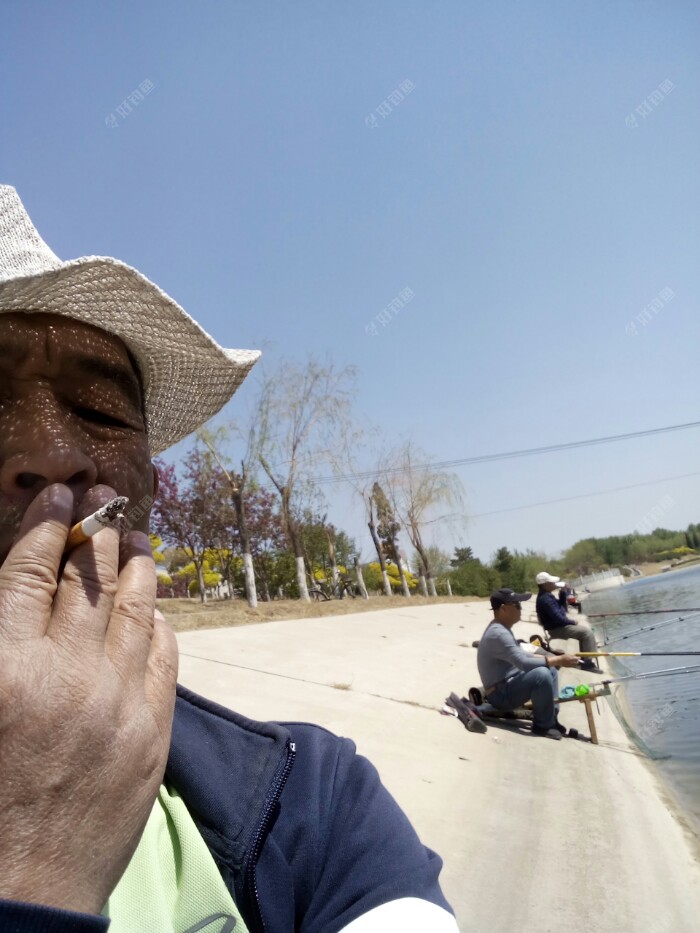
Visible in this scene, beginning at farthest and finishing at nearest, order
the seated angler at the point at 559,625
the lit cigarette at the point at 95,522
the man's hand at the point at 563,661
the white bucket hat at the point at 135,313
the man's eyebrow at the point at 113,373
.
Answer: the seated angler at the point at 559,625
the man's hand at the point at 563,661
the man's eyebrow at the point at 113,373
the white bucket hat at the point at 135,313
the lit cigarette at the point at 95,522

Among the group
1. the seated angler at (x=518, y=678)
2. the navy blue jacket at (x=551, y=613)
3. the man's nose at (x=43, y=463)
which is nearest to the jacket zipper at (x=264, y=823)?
the man's nose at (x=43, y=463)

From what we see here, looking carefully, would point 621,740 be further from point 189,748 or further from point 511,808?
point 189,748

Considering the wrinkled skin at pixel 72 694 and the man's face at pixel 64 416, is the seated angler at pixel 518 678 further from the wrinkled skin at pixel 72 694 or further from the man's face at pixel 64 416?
the wrinkled skin at pixel 72 694

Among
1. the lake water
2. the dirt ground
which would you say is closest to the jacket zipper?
the lake water

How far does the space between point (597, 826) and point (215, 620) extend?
379 inches

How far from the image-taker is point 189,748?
52.2 inches

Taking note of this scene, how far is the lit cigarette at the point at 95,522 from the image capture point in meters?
0.87

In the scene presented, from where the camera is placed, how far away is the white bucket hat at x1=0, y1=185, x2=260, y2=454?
134 cm

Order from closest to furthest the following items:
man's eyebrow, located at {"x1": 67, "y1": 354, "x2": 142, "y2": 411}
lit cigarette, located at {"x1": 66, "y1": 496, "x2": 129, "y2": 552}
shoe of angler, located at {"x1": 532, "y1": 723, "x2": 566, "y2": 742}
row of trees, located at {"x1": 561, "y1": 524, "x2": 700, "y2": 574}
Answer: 1. lit cigarette, located at {"x1": 66, "y1": 496, "x2": 129, "y2": 552}
2. man's eyebrow, located at {"x1": 67, "y1": 354, "x2": 142, "y2": 411}
3. shoe of angler, located at {"x1": 532, "y1": 723, "x2": 566, "y2": 742}
4. row of trees, located at {"x1": 561, "y1": 524, "x2": 700, "y2": 574}

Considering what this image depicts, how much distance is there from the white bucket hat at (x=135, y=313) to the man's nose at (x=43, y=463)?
30 cm

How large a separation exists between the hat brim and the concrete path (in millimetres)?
2906

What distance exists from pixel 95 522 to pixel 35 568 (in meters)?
0.10

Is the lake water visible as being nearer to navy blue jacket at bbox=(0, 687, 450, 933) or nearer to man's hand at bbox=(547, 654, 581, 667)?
man's hand at bbox=(547, 654, 581, 667)

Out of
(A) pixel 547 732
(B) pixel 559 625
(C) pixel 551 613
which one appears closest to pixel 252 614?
(C) pixel 551 613
